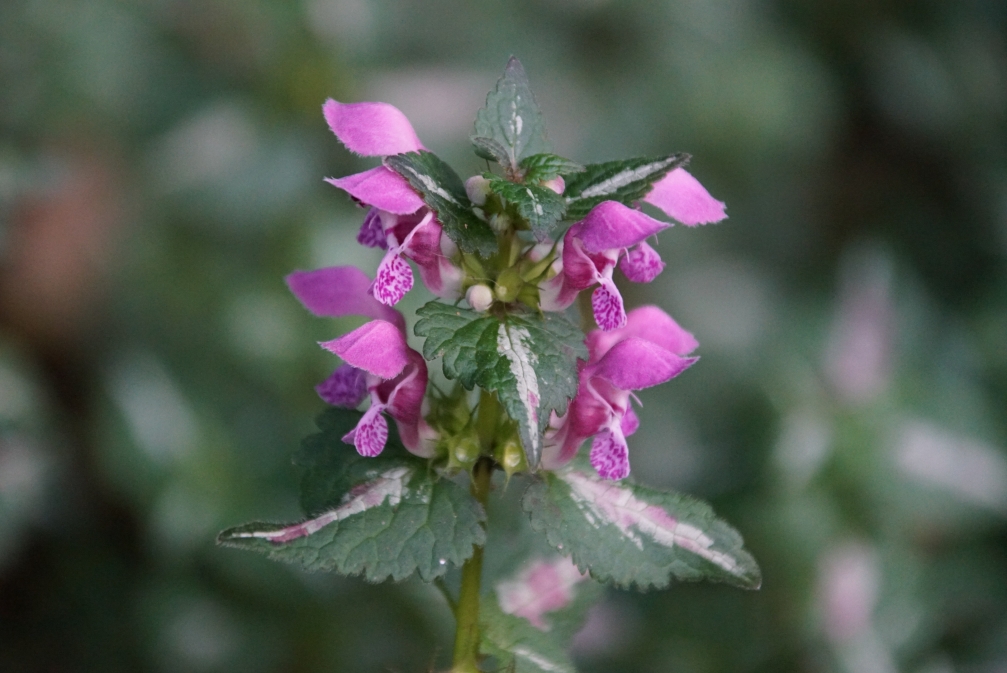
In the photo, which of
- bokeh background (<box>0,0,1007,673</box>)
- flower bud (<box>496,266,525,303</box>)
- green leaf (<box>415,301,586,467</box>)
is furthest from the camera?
bokeh background (<box>0,0,1007,673</box>)

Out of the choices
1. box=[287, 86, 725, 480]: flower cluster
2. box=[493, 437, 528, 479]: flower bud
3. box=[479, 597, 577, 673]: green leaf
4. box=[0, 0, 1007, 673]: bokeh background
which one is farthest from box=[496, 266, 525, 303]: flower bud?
box=[0, 0, 1007, 673]: bokeh background

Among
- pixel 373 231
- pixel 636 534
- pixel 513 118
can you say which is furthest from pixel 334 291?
pixel 636 534

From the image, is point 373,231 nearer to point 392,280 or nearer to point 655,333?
point 392,280

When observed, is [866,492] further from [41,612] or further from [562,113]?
[41,612]

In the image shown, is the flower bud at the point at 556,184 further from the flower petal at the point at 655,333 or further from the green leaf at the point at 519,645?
the green leaf at the point at 519,645

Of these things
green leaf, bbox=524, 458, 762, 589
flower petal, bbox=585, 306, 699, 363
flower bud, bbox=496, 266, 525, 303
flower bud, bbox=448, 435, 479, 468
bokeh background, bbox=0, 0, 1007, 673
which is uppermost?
flower bud, bbox=496, 266, 525, 303

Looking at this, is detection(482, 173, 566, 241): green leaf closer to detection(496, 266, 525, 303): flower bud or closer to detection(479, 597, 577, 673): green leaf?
detection(496, 266, 525, 303): flower bud

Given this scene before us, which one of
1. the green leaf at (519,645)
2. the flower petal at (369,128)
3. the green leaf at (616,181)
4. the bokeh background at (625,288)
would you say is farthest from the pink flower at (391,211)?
the bokeh background at (625,288)
